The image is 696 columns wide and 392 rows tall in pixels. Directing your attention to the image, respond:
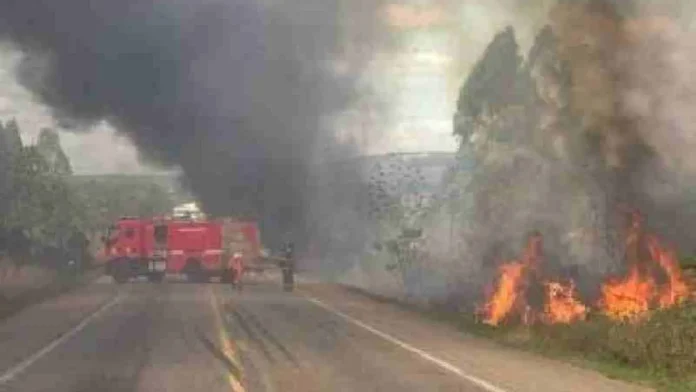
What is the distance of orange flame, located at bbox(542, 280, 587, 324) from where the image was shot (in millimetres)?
26531

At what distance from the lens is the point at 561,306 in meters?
27.4

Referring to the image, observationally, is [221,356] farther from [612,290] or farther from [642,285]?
[642,285]

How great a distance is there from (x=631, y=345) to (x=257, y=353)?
6.98 m

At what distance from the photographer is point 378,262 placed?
66688mm

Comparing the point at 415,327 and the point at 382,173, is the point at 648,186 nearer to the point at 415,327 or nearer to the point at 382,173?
the point at 415,327

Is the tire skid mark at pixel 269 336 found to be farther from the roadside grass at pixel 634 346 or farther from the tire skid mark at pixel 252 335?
the roadside grass at pixel 634 346

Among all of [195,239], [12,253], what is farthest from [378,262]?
[12,253]

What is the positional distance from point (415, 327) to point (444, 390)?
44.1 feet

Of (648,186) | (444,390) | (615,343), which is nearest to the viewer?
(444,390)

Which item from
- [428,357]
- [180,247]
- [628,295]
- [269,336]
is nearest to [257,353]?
[428,357]

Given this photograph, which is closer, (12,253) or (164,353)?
(164,353)

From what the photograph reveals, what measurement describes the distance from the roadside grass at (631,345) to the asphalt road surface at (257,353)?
770 millimetres

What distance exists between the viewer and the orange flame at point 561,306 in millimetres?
26531

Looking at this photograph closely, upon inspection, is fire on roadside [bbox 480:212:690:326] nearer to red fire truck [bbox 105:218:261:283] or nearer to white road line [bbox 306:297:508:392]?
white road line [bbox 306:297:508:392]
